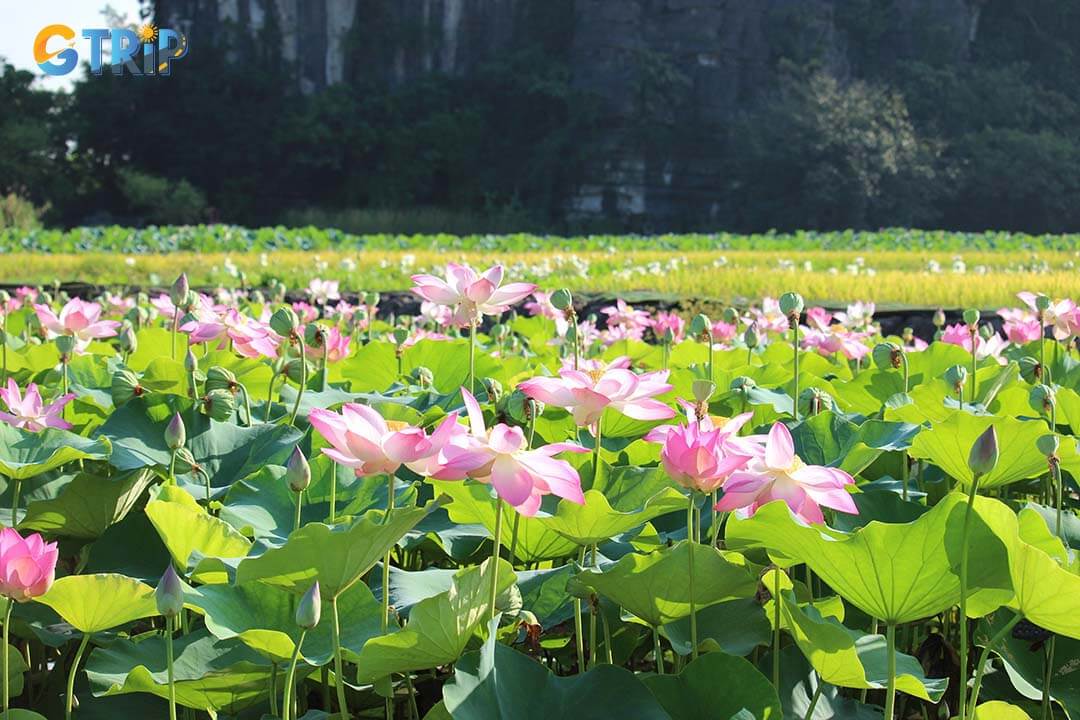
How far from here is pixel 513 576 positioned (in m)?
0.84

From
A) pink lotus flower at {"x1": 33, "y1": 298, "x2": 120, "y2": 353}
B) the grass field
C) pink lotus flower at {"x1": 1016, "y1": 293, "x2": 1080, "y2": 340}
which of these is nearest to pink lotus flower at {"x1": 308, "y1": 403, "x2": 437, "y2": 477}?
pink lotus flower at {"x1": 33, "y1": 298, "x2": 120, "y2": 353}

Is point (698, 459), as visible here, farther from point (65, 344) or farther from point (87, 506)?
point (65, 344)

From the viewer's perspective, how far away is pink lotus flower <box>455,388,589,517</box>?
739 mm

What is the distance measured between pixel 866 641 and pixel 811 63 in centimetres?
2999

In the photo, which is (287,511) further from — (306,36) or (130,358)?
(306,36)

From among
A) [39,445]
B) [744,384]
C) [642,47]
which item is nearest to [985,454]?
[744,384]

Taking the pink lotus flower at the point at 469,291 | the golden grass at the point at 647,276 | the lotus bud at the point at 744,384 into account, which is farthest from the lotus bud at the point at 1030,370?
the golden grass at the point at 647,276

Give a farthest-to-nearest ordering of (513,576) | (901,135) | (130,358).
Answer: (901,135)
(130,358)
(513,576)

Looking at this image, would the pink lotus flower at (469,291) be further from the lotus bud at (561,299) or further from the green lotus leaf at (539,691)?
the green lotus leaf at (539,691)

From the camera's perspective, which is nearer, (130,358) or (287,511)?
(287,511)

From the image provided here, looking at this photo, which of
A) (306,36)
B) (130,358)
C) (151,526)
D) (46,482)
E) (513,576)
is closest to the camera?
(513,576)

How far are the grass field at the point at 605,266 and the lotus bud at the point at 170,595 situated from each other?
2460 millimetres

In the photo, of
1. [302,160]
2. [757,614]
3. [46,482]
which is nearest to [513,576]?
[757,614]

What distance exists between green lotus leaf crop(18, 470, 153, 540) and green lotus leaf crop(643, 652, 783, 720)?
0.57 metres
